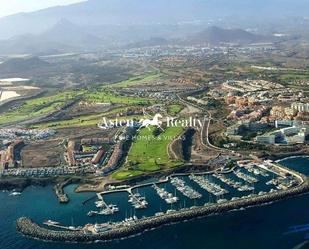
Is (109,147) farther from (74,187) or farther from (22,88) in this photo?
(22,88)

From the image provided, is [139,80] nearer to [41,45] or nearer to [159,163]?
[159,163]

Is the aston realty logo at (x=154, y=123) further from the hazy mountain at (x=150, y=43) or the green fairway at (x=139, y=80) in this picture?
the hazy mountain at (x=150, y=43)

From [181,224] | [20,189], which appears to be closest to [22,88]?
[20,189]

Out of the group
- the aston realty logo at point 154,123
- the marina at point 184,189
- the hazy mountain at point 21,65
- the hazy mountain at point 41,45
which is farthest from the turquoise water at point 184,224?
the hazy mountain at point 41,45

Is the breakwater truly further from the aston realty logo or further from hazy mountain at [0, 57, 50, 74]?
hazy mountain at [0, 57, 50, 74]

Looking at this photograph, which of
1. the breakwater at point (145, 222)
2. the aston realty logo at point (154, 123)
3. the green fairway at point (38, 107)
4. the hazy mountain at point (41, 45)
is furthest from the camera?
the hazy mountain at point (41, 45)
